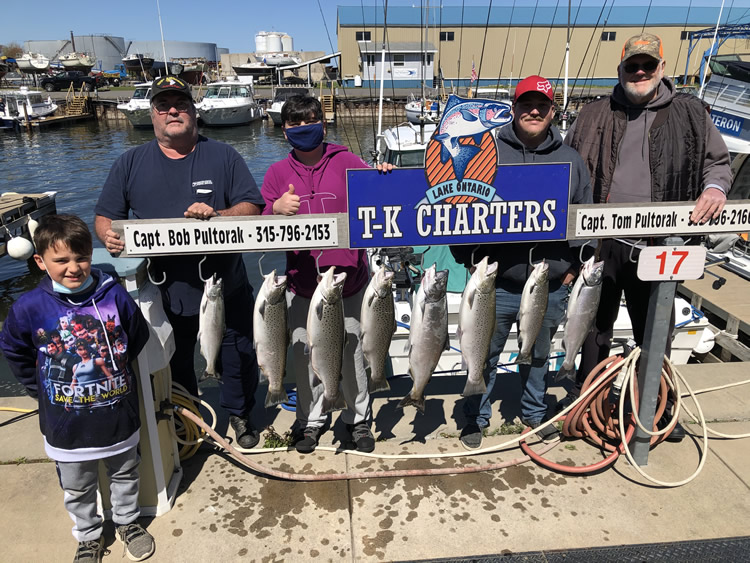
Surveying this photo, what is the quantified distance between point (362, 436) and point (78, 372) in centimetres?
191

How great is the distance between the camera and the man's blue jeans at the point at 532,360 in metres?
3.54

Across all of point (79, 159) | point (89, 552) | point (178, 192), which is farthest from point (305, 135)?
point (79, 159)

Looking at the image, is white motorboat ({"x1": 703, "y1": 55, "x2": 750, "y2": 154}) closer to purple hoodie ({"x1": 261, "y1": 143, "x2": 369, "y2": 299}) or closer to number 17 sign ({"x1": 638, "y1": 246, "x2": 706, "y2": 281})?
number 17 sign ({"x1": 638, "y1": 246, "x2": 706, "y2": 281})

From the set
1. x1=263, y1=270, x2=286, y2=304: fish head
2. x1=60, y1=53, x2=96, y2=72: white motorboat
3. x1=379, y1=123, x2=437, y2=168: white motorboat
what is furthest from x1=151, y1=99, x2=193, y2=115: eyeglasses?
x1=60, y1=53, x2=96, y2=72: white motorboat

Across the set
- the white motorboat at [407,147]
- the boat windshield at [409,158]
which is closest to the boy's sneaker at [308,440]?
the white motorboat at [407,147]

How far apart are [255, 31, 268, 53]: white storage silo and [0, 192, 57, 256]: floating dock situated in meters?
75.0

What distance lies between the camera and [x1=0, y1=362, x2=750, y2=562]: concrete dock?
2.84 meters

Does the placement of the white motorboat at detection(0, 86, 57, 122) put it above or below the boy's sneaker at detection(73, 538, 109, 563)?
below

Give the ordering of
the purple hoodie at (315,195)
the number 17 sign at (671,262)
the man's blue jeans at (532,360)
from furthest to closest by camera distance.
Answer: the man's blue jeans at (532,360) < the purple hoodie at (315,195) < the number 17 sign at (671,262)

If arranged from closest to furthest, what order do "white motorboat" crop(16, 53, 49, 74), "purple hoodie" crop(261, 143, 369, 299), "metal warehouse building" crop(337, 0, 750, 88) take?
"purple hoodie" crop(261, 143, 369, 299) → "metal warehouse building" crop(337, 0, 750, 88) → "white motorboat" crop(16, 53, 49, 74)

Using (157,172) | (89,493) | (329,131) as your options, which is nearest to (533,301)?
(157,172)

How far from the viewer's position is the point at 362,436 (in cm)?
370

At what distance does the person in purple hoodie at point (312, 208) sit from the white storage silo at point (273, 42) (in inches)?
3368

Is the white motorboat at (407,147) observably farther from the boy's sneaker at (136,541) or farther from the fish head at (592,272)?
the boy's sneaker at (136,541)
